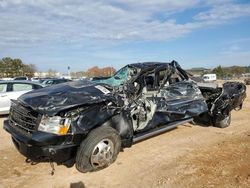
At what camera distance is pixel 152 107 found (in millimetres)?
6137

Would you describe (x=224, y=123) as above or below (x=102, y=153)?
below

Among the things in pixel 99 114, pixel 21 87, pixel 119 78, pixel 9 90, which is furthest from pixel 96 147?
pixel 21 87

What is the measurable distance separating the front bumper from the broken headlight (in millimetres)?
65

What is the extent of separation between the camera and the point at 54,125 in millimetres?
4355

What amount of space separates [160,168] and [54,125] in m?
2.03

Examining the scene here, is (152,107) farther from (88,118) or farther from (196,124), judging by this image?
(196,124)

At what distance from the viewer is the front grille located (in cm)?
447

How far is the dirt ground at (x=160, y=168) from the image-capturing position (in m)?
4.49

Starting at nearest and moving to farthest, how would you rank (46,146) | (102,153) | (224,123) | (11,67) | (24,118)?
1. (46,146)
2. (24,118)
3. (102,153)
4. (224,123)
5. (11,67)

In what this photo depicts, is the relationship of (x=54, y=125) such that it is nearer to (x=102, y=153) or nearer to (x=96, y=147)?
(x=96, y=147)

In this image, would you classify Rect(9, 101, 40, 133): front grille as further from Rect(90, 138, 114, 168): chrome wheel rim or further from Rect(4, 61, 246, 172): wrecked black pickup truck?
Rect(90, 138, 114, 168): chrome wheel rim

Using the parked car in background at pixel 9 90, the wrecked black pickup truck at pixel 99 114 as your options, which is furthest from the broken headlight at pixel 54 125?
the parked car in background at pixel 9 90

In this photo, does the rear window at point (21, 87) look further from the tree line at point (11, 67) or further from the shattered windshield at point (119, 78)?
the tree line at point (11, 67)

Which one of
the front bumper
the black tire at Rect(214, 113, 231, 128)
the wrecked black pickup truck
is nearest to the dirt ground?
the wrecked black pickup truck
